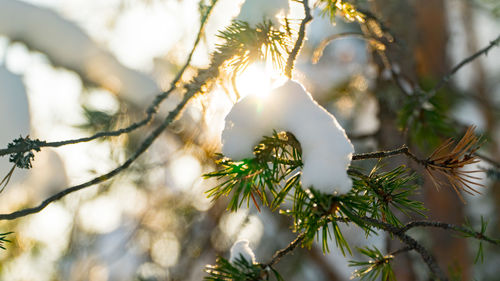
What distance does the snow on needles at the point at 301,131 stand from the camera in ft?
1.20

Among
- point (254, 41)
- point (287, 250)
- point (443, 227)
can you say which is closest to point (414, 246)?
point (443, 227)

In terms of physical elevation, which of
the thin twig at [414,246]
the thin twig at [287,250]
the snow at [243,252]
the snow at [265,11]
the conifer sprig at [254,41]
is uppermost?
the snow at [265,11]

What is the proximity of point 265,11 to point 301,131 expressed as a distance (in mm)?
245

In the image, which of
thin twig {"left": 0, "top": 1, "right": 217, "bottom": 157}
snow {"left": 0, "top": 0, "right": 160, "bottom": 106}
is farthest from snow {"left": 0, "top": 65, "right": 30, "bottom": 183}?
thin twig {"left": 0, "top": 1, "right": 217, "bottom": 157}

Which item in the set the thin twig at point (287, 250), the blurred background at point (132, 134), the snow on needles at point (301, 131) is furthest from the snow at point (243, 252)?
the blurred background at point (132, 134)

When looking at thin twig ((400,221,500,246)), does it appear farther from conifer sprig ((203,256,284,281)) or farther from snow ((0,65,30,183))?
snow ((0,65,30,183))

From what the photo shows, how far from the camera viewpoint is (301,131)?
1.28ft

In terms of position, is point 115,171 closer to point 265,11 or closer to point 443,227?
point 265,11

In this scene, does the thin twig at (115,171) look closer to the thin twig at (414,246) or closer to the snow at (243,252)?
the snow at (243,252)

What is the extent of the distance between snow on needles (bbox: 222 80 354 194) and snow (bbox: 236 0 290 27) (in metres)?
0.18

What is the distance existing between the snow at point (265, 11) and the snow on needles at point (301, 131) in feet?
0.58

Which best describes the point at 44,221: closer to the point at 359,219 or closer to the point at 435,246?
the point at 359,219

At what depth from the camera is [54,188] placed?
1456 millimetres

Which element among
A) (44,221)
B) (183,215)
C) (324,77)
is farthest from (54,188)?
(324,77)
